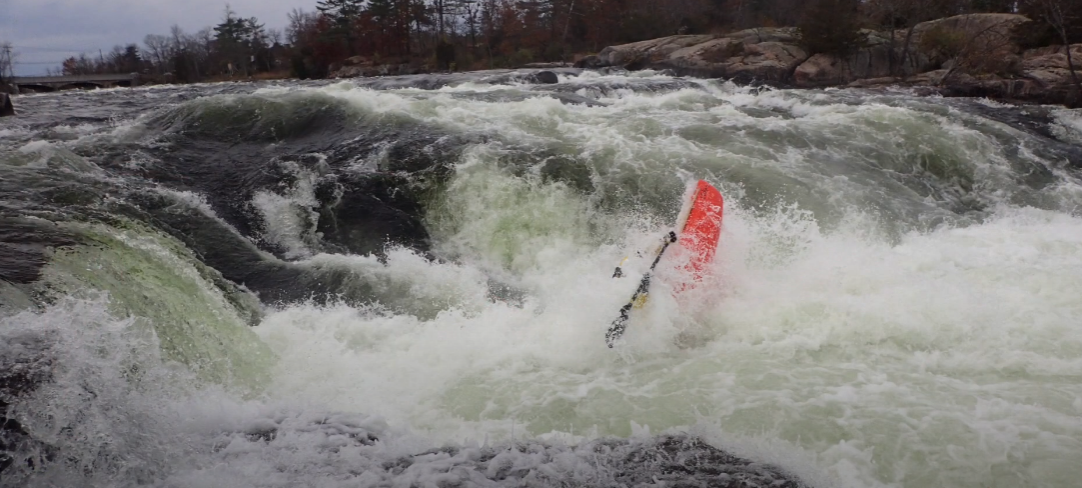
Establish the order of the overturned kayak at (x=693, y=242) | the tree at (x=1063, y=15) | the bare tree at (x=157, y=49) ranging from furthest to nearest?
the bare tree at (x=157, y=49) → the tree at (x=1063, y=15) → the overturned kayak at (x=693, y=242)

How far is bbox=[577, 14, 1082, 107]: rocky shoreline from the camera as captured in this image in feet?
43.8

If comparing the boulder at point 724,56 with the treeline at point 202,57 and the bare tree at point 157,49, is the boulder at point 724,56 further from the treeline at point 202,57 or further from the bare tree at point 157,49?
the bare tree at point 157,49

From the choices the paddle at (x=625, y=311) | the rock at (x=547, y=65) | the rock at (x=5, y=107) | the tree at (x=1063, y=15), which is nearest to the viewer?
the paddle at (x=625, y=311)

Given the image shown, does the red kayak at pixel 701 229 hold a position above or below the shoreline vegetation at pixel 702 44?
below

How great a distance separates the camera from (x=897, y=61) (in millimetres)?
18359

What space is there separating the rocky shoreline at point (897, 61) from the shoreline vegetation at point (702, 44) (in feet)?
0.13

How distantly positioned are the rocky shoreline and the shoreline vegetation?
40 millimetres

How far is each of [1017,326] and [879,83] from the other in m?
13.8

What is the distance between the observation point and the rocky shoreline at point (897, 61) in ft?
43.8

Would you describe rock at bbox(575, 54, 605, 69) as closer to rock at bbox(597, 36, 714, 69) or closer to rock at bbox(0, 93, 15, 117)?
rock at bbox(597, 36, 714, 69)

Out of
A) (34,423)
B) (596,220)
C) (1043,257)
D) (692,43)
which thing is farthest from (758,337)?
(692,43)

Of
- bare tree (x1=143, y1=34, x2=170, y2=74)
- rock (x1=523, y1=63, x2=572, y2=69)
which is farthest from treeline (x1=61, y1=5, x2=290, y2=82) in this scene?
rock (x1=523, y1=63, x2=572, y2=69)

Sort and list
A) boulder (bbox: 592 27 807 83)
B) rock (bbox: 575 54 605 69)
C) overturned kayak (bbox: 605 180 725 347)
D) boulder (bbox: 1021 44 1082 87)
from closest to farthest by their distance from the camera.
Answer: overturned kayak (bbox: 605 180 725 347), boulder (bbox: 1021 44 1082 87), boulder (bbox: 592 27 807 83), rock (bbox: 575 54 605 69)

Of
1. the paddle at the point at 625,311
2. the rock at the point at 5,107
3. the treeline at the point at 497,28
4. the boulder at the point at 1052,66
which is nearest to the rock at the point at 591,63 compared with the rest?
the treeline at the point at 497,28
